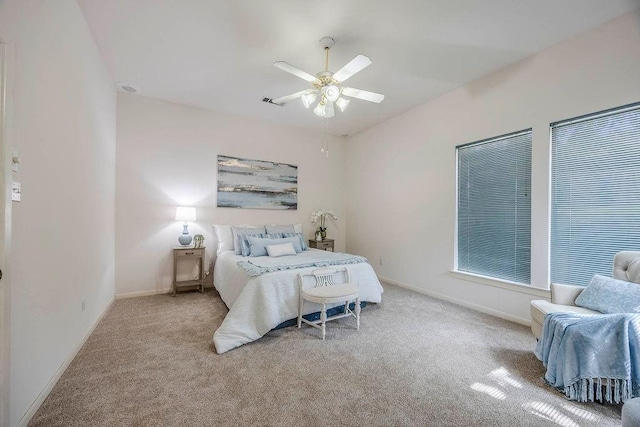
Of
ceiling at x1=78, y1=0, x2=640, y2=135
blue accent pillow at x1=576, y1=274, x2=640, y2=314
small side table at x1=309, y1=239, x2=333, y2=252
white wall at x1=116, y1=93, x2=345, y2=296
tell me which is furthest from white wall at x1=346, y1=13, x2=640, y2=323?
white wall at x1=116, y1=93, x2=345, y2=296

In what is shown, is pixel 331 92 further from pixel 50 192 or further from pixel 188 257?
pixel 188 257

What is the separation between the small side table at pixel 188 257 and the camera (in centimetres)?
404

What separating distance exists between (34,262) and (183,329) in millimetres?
1562

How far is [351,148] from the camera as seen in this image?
19.6 ft

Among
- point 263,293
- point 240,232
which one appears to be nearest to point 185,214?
point 240,232

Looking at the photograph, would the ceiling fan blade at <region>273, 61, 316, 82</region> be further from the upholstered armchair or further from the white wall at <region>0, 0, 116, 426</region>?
the upholstered armchair

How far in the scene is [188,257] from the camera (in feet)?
13.5

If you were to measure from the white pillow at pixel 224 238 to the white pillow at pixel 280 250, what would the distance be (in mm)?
804

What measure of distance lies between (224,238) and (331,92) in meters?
2.87

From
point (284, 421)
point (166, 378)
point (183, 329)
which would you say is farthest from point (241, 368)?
point (183, 329)

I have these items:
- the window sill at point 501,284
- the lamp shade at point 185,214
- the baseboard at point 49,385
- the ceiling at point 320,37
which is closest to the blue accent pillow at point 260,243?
the lamp shade at point 185,214

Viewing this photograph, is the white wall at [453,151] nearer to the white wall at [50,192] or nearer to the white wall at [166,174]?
the white wall at [166,174]

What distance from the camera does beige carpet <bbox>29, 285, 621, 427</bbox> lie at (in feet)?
5.44

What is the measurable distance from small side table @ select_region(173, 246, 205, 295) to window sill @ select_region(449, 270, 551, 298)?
3.70 m
